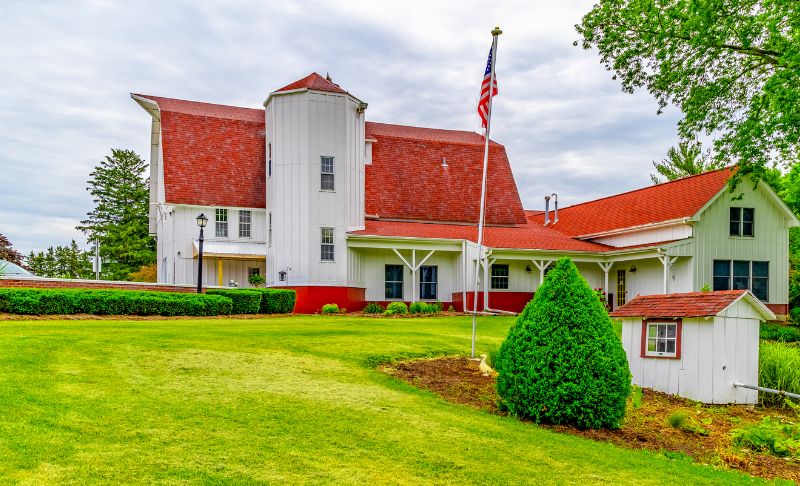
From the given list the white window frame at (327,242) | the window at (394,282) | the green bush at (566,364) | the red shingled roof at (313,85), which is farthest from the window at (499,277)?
the green bush at (566,364)

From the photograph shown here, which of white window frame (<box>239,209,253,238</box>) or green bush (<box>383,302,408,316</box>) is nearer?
green bush (<box>383,302,408,316</box>)

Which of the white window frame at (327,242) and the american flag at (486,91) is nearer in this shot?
the american flag at (486,91)

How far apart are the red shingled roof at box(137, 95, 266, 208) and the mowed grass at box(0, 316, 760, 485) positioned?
1884 cm

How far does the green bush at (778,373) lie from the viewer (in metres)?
10.5

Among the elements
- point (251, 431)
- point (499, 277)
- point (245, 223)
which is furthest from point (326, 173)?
point (251, 431)

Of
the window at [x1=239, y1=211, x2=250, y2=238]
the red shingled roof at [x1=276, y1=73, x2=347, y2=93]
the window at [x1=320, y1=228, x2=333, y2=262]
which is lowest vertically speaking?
the window at [x1=320, y1=228, x2=333, y2=262]

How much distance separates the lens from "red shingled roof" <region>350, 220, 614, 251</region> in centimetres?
2611

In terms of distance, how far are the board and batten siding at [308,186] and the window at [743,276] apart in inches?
578

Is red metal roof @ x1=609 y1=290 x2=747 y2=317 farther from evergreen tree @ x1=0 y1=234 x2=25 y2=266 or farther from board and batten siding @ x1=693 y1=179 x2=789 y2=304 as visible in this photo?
evergreen tree @ x1=0 y1=234 x2=25 y2=266

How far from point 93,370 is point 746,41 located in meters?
20.3

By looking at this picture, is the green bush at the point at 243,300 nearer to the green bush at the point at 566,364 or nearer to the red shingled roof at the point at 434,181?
the red shingled roof at the point at 434,181

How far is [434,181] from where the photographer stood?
3173cm

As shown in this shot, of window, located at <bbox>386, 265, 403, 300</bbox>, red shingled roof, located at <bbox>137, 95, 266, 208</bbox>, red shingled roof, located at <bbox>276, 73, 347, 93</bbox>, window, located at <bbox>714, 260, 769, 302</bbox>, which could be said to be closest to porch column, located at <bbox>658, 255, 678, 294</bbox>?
window, located at <bbox>714, 260, 769, 302</bbox>

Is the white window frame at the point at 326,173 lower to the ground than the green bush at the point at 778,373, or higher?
higher
